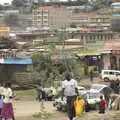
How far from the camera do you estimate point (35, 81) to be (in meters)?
31.2

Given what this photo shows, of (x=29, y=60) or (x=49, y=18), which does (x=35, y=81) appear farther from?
(x=49, y=18)

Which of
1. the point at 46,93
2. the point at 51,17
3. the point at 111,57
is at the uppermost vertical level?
the point at 46,93

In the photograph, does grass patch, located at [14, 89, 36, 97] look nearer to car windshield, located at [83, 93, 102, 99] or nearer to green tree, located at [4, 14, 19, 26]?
car windshield, located at [83, 93, 102, 99]

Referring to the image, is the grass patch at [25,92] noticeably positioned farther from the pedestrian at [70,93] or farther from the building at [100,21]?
the building at [100,21]

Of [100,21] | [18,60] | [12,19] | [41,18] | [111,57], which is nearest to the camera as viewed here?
[18,60]

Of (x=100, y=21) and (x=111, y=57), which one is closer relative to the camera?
(x=111, y=57)

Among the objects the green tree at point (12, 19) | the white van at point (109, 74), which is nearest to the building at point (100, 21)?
the green tree at point (12, 19)

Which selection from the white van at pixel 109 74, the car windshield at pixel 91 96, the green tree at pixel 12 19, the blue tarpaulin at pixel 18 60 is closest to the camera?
the car windshield at pixel 91 96

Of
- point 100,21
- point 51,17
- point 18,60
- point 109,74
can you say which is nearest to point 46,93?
point 18,60

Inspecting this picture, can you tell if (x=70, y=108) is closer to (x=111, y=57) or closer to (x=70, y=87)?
(x=70, y=87)

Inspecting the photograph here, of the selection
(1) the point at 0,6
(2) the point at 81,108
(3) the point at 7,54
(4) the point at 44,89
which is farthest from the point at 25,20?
(2) the point at 81,108

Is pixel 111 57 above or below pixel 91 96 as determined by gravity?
below

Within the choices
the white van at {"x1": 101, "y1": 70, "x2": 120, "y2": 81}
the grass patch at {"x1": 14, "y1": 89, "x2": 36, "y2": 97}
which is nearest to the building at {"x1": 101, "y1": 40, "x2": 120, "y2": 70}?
the white van at {"x1": 101, "y1": 70, "x2": 120, "y2": 81}

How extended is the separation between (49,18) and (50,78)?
380 feet
